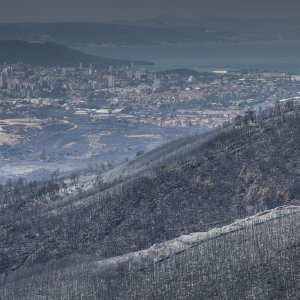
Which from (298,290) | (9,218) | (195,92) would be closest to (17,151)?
(195,92)

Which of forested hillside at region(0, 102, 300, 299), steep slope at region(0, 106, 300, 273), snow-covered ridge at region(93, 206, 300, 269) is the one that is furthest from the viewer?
steep slope at region(0, 106, 300, 273)

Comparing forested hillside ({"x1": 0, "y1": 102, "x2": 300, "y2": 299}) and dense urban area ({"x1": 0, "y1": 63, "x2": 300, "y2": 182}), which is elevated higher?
forested hillside ({"x1": 0, "y1": 102, "x2": 300, "y2": 299})

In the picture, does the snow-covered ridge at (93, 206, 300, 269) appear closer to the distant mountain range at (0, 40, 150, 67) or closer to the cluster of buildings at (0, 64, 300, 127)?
the cluster of buildings at (0, 64, 300, 127)

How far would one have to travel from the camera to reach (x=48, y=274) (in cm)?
3941

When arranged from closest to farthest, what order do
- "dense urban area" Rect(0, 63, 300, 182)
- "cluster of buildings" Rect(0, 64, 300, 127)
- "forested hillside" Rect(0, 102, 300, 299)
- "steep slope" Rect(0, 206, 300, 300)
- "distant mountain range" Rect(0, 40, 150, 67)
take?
"steep slope" Rect(0, 206, 300, 300)
"forested hillside" Rect(0, 102, 300, 299)
"dense urban area" Rect(0, 63, 300, 182)
"cluster of buildings" Rect(0, 64, 300, 127)
"distant mountain range" Rect(0, 40, 150, 67)

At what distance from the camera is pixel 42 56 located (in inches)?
6678

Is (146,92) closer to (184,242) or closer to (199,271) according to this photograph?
(184,242)

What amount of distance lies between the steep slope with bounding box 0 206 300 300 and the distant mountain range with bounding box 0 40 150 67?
12692cm

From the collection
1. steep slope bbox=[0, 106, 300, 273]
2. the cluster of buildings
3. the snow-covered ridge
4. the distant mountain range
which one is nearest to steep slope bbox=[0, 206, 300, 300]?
the snow-covered ridge

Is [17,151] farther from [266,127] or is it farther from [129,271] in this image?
[129,271]

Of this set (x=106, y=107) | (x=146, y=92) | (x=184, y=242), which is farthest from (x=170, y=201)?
(x=146, y=92)

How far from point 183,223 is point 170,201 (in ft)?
7.77

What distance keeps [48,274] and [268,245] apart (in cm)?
832

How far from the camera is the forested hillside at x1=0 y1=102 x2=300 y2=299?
35.9 metres
